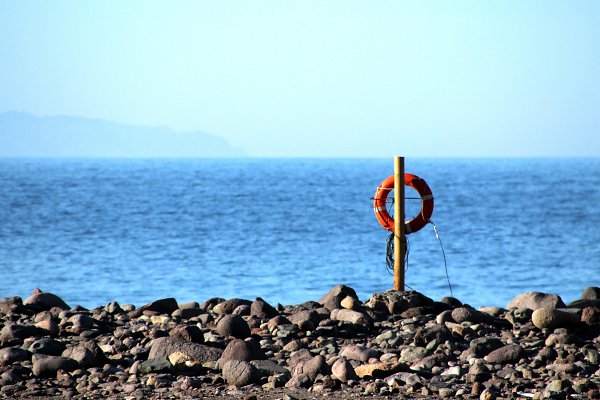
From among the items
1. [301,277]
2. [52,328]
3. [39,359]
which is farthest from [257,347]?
[301,277]

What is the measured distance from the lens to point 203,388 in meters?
7.04

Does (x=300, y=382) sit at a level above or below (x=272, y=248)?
above

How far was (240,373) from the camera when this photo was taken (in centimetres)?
717

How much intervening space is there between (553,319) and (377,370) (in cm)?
220

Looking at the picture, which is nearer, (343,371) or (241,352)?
(343,371)

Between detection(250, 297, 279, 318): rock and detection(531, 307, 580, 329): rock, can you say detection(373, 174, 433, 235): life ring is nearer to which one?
detection(250, 297, 279, 318): rock

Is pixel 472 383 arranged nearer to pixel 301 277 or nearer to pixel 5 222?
pixel 301 277

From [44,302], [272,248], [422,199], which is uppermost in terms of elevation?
[422,199]

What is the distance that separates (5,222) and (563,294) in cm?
2421

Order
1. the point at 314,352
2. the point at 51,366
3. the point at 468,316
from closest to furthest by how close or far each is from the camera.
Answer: the point at 51,366 < the point at 314,352 < the point at 468,316

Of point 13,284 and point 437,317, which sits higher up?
point 437,317

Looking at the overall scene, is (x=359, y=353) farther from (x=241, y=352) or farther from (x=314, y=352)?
(x=241, y=352)

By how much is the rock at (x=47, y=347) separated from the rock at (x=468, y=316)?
3.58 m

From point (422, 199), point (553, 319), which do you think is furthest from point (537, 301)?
point (422, 199)
